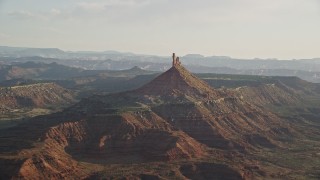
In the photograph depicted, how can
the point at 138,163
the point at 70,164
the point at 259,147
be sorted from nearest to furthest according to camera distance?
the point at 70,164, the point at 138,163, the point at 259,147

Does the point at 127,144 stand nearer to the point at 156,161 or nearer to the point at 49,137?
the point at 156,161

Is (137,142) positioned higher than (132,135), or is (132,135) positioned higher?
(132,135)

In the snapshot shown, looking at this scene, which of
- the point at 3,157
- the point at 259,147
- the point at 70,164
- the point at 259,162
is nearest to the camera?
the point at 3,157

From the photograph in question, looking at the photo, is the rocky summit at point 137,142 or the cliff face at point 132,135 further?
the cliff face at point 132,135

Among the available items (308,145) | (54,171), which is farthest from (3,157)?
(308,145)

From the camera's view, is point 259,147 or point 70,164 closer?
point 70,164

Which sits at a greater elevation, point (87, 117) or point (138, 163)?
point (87, 117)

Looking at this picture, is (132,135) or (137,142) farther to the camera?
(132,135)
